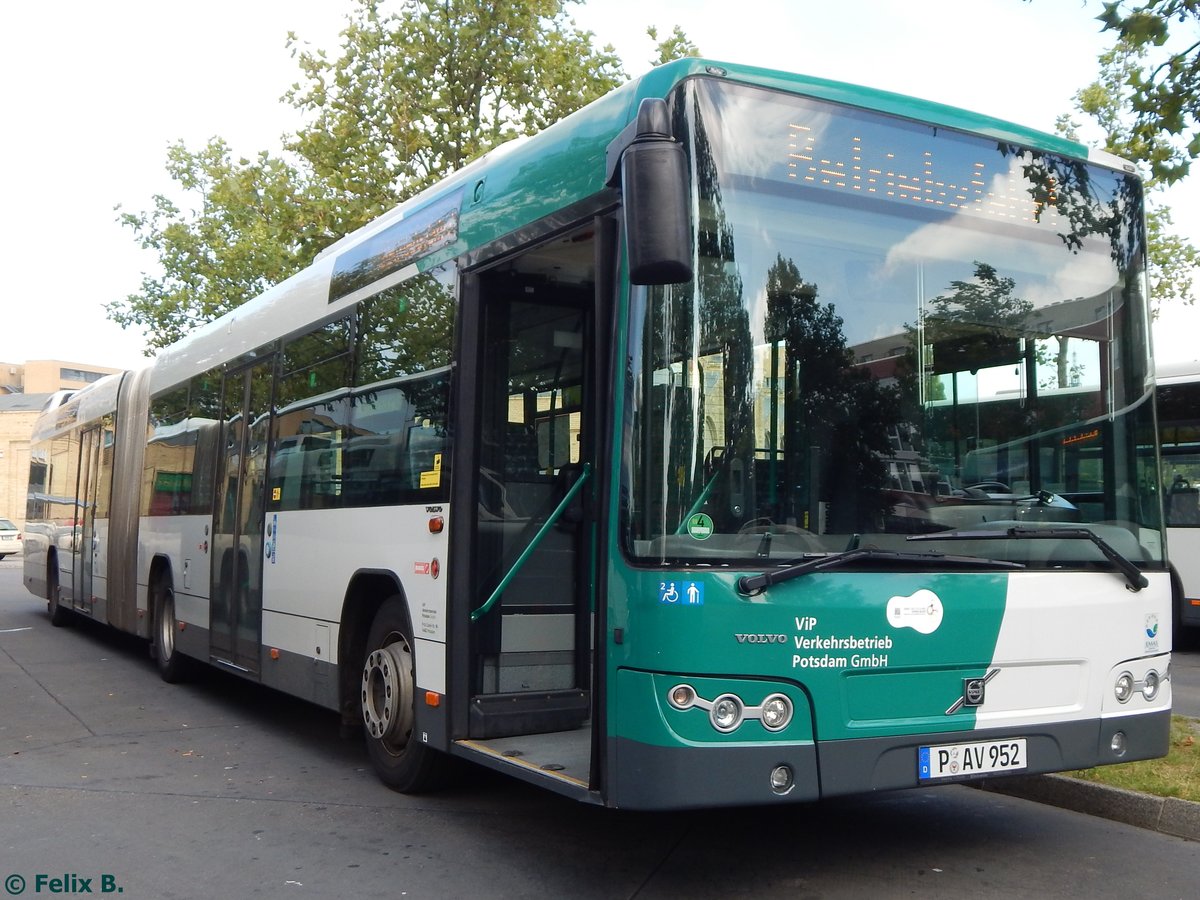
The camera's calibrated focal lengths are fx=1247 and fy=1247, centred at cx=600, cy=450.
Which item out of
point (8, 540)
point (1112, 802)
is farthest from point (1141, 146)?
point (8, 540)

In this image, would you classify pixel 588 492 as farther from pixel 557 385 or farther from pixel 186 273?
pixel 186 273

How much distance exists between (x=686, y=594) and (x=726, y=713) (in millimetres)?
471

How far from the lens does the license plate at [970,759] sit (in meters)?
4.93

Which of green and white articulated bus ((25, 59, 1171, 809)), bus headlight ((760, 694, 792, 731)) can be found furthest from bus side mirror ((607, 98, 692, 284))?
bus headlight ((760, 694, 792, 731))

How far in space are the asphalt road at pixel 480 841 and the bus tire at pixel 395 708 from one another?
0.15 meters

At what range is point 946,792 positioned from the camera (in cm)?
717

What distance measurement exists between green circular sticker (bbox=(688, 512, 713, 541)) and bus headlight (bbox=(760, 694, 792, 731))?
0.65 metres

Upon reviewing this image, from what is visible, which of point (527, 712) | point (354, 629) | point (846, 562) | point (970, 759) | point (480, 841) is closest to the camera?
point (846, 562)

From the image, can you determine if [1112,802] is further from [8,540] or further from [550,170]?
[8,540]

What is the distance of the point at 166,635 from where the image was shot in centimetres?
1189

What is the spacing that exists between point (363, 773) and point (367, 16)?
17277 millimetres

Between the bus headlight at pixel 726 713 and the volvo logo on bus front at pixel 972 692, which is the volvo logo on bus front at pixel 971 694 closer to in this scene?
the volvo logo on bus front at pixel 972 692

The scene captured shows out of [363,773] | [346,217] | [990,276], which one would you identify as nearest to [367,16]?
[346,217]
